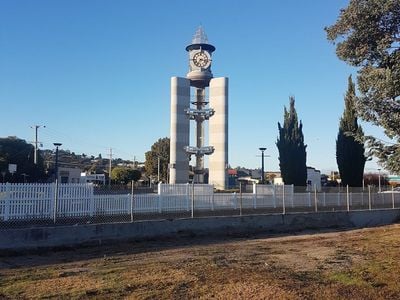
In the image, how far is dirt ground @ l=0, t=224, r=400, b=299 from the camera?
8547 millimetres

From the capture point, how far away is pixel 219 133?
59219 mm

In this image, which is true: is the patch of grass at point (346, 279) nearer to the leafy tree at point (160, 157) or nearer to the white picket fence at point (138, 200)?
the white picket fence at point (138, 200)

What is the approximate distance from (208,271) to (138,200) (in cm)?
1209

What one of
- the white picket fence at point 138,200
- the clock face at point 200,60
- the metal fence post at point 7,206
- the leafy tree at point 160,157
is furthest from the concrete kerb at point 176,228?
the leafy tree at point 160,157

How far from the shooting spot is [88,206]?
20078 millimetres

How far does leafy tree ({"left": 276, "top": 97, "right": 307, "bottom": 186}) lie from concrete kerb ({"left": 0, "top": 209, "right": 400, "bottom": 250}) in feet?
46.3

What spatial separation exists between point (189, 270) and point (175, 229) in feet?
25.8

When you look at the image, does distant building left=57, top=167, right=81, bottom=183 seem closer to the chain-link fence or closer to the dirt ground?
the chain-link fence

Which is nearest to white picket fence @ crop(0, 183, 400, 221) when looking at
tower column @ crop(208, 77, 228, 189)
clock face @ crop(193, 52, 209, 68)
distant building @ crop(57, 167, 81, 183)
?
tower column @ crop(208, 77, 228, 189)

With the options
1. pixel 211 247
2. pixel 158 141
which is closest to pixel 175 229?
pixel 211 247

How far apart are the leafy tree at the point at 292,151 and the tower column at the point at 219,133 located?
15.8 meters

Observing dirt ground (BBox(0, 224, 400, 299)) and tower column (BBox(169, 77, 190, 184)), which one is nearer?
dirt ground (BBox(0, 224, 400, 299))

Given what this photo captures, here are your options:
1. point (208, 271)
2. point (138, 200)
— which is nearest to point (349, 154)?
point (138, 200)

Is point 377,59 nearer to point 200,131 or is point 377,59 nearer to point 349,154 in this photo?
point 349,154
